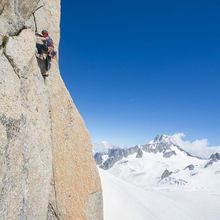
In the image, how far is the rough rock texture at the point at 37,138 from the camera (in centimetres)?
1581

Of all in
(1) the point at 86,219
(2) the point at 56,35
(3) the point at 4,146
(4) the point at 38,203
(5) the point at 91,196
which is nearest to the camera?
(3) the point at 4,146

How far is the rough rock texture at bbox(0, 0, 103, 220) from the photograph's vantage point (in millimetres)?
15812

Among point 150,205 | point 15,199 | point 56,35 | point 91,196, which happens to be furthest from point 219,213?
point 15,199

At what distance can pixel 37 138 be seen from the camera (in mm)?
18781

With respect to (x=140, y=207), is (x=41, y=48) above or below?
above

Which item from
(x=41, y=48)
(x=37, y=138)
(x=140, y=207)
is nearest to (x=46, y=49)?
(x=41, y=48)

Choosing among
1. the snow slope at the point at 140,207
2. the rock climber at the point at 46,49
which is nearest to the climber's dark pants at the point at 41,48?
the rock climber at the point at 46,49

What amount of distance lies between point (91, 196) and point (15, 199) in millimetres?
9236

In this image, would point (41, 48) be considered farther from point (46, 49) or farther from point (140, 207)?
point (140, 207)

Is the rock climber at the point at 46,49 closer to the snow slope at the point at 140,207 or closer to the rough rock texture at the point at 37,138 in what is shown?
the rough rock texture at the point at 37,138

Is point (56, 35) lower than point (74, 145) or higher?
higher

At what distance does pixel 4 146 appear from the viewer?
15039mm

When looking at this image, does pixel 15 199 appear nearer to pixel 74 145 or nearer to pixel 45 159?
pixel 45 159

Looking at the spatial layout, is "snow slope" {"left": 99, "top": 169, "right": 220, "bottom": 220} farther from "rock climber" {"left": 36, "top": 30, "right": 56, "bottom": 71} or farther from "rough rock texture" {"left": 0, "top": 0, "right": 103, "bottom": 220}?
"rock climber" {"left": 36, "top": 30, "right": 56, "bottom": 71}
